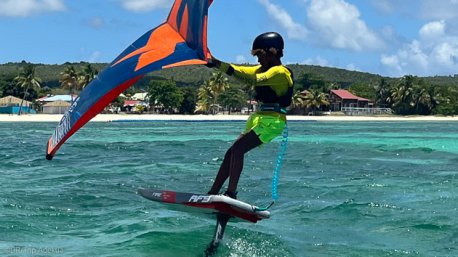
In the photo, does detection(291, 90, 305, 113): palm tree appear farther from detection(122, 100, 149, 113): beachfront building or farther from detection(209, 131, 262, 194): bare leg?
detection(209, 131, 262, 194): bare leg

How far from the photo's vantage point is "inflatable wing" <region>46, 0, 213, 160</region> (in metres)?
6.67

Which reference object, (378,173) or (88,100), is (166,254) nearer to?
(88,100)

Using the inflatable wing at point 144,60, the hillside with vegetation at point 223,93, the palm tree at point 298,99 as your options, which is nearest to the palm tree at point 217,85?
the hillside with vegetation at point 223,93

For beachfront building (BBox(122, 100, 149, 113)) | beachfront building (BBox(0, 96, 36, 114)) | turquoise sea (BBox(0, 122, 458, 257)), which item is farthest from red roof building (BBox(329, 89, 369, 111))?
turquoise sea (BBox(0, 122, 458, 257))

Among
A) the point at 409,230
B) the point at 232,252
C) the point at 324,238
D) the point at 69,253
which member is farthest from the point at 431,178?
the point at 69,253

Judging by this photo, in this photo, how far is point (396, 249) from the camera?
8.84m

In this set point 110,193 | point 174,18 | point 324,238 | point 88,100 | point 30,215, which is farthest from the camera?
point 110,193

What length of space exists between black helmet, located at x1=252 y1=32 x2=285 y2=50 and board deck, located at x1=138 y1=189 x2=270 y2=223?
1773 millimetres

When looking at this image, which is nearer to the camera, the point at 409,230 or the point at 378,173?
the point at 409,230

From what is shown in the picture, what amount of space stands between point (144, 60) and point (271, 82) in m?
1.45

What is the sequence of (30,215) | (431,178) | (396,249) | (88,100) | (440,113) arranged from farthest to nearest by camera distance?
(440,113)
(431,178)
(30,215)
(396,249)
(88,100)

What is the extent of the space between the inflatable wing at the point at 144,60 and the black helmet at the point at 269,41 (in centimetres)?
76

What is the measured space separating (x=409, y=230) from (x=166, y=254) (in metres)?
4.13

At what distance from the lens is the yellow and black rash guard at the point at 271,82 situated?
7121 mm
